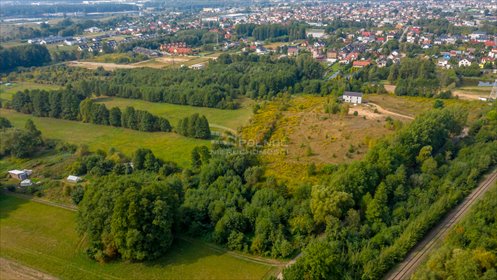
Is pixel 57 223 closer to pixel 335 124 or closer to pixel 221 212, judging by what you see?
pixel 221 212

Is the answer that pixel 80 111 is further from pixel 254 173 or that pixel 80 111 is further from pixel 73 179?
pixel 254 173

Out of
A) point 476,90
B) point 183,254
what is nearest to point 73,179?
point 183,254

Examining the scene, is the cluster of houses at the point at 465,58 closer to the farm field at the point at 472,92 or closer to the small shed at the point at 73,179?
the farm field at the point at 472,92

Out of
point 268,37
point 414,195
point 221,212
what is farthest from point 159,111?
point 268,37

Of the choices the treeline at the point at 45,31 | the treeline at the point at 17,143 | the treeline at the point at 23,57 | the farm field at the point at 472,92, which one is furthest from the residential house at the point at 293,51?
the treeline at the point at 45,31

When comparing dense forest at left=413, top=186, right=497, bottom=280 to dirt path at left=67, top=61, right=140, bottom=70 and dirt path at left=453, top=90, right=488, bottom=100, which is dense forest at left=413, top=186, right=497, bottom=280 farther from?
dirt path at left=67, top=61, right=140, bottom=70

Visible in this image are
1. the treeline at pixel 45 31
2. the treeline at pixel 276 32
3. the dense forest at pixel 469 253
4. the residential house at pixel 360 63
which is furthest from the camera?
the treeline at pixel 45 31

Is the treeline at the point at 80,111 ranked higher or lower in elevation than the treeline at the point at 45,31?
lower
